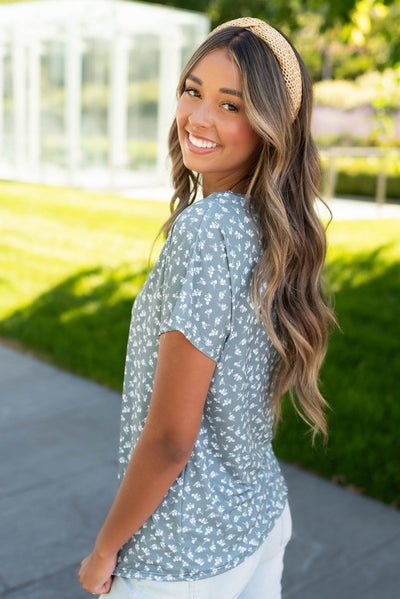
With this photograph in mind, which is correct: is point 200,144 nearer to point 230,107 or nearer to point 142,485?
point 230,107

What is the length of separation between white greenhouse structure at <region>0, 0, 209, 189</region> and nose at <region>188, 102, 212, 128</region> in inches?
564

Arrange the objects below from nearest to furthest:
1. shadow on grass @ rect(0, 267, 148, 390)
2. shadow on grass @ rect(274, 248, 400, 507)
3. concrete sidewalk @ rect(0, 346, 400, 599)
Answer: concrete sidewalk @ rect(0, 346, 400, 599) < shadow on grass @ rect(274, 248, 400, 507) < shadow on grass @ rect(0, 267, 148, 390)

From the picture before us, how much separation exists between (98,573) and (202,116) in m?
0.92

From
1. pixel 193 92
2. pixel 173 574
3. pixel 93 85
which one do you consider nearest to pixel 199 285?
pixel 193 92

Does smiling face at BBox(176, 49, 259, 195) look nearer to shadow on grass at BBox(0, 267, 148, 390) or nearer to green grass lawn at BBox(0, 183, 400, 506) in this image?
green grass lawn at BBox(0, 183, 400, 506)

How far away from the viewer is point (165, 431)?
130cm

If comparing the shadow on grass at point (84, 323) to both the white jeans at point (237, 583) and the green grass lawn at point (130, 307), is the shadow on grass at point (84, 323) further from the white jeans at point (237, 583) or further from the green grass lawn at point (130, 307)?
the white jeans at point (237, 583)

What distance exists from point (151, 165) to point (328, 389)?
1245 centimetres

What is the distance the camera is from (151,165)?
53.7ft

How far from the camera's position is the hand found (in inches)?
56.1

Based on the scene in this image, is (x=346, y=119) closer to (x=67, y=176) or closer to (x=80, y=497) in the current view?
(x=67, y=176)

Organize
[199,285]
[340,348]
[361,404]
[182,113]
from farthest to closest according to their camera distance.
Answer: [340,348] < [361,404] < [182,113] < [199,285]

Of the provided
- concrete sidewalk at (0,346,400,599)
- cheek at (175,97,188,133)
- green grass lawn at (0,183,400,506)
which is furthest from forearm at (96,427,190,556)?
concrete sidewalk at (0,346,400,599)

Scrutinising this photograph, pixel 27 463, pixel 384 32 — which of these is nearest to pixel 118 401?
pixel 27 463
